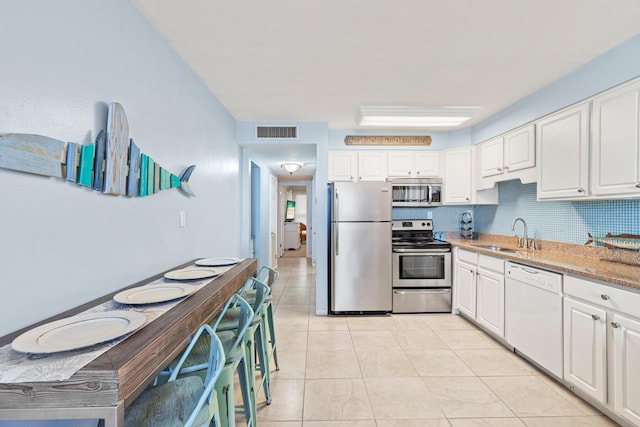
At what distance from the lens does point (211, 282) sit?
1634mm

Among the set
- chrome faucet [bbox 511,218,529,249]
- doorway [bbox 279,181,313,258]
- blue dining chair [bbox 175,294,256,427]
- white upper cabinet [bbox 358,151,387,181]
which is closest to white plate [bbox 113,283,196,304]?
blue dining chair [bbox 175,294,256,427]

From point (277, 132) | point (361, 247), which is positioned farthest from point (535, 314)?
point (277, 132)

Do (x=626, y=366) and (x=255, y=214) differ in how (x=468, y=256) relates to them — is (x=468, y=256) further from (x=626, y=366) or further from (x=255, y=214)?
(x=255, y=214)

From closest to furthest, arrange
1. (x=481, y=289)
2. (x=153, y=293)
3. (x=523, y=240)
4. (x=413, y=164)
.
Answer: (x=153, y=293), (x=481, y=289), (x=523, y=240), (x=413, y=164)

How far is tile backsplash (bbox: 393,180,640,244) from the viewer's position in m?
2.36

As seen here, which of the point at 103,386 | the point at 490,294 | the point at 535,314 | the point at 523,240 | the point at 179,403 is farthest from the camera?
the point at 523,240

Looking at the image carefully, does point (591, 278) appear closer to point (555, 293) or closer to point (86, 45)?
point (555, 293)

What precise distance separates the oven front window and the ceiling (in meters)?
1.87

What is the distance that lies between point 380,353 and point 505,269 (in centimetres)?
139

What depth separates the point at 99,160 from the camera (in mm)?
1298

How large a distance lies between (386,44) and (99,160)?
6.05 feet

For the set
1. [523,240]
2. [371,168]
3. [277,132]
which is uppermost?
[277,132]

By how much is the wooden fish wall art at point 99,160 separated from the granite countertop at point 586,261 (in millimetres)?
2751

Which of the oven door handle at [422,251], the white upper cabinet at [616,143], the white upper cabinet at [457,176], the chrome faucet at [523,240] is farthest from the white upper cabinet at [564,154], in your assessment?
the oven door handle at [422,251]
